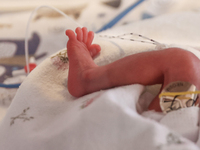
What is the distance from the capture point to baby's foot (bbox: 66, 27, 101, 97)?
539 mm

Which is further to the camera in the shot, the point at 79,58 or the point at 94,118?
the point at 79,58

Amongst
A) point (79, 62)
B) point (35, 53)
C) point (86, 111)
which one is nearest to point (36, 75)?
point (79, 62)

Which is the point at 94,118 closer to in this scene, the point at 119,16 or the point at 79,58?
the point at 79,58

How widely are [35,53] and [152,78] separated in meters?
0.65

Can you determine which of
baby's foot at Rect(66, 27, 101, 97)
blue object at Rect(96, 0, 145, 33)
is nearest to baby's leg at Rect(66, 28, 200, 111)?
baby's foot at Rect(66, 27, 101, 97)

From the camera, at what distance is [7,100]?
778 mm

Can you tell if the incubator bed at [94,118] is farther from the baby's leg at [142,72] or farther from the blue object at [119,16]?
the blue object at [119,16]

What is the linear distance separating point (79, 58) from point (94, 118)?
22cm

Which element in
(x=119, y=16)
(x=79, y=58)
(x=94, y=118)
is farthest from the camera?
(x=119, y=16)

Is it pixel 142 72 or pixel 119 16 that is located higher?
pixel 119 16

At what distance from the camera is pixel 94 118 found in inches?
15.6

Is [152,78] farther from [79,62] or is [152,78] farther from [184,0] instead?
[184,0]

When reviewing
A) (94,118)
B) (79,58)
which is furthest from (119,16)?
(94,118)

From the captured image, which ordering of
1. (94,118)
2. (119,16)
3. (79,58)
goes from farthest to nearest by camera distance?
(119,16) < (79,58) < (94,118)
